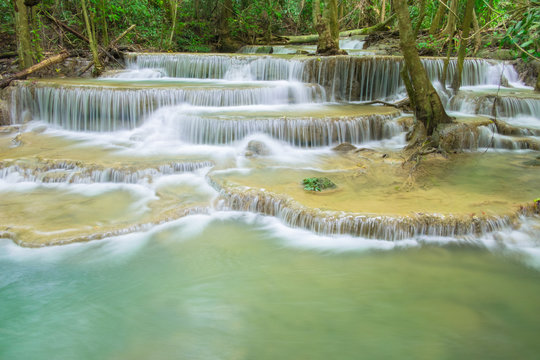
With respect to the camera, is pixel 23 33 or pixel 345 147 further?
pixel 23 33

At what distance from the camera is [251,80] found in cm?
1184

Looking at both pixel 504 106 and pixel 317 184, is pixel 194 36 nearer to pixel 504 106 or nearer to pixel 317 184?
pixel 504 106

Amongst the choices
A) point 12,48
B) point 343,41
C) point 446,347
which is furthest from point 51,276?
point 343,41

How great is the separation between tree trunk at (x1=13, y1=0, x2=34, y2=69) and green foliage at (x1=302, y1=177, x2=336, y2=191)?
9106mm

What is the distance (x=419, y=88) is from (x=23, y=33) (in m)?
9.87

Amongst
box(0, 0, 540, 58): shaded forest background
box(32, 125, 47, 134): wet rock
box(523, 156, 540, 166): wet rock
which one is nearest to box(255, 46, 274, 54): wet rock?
box(0, 0, 540, 58): shaded forest background

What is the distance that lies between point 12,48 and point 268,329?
1452 centimetres

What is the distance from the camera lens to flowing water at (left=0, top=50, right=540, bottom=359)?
3572mm

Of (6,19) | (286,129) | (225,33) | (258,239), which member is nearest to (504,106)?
(286,129)

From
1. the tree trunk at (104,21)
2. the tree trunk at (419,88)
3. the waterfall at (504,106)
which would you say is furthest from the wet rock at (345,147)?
the tree trunk at (104,21)

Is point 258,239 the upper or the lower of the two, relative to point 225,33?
lower

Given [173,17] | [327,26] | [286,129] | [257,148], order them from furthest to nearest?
[173,17] < [327,26] < [286,129] < [257,148]

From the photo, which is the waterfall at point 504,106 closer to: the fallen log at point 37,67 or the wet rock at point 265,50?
the wet rock at point 265,50

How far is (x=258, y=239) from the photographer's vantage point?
5.10 meters
